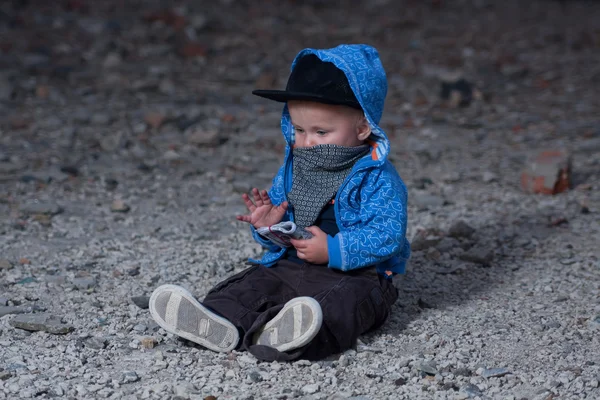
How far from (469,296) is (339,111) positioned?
3.31 ft

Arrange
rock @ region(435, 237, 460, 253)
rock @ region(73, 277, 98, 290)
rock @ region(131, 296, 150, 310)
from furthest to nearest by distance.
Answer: rock @ region(435, 237, 460, 253) → rock @ region(73, 277, 98, 290) → rock @ region(131, 296, 150, 310)

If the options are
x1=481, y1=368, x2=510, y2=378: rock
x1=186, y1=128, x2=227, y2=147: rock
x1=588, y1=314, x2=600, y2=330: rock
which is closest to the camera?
x1=481, y1=368, x2=510, y2=378: rock

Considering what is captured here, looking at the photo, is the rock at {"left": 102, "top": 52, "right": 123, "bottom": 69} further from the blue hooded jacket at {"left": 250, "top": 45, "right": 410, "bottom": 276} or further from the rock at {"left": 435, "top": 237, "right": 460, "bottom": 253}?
the blue hooded jacket at {"left": 250, "top": 45, "right": 410, "bottom": 276}

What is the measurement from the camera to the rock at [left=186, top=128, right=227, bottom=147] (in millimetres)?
5855

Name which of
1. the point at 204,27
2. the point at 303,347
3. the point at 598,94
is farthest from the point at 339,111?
the point at 204,27

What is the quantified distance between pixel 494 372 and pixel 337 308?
54 centimetres

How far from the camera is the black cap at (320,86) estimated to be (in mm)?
2928

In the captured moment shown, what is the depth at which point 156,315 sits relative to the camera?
2.78 meters

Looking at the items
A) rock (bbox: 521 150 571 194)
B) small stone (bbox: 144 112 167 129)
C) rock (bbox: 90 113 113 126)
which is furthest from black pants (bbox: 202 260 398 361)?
rock (bbox: 90 113 113 126)

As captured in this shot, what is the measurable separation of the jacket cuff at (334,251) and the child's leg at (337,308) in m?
0.09

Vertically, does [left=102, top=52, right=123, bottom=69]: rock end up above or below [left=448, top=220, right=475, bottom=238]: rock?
above

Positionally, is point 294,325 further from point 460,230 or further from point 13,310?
point 460,230

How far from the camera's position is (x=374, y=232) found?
2.92 m

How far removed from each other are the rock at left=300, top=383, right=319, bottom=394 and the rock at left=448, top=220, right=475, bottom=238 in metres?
1.82
